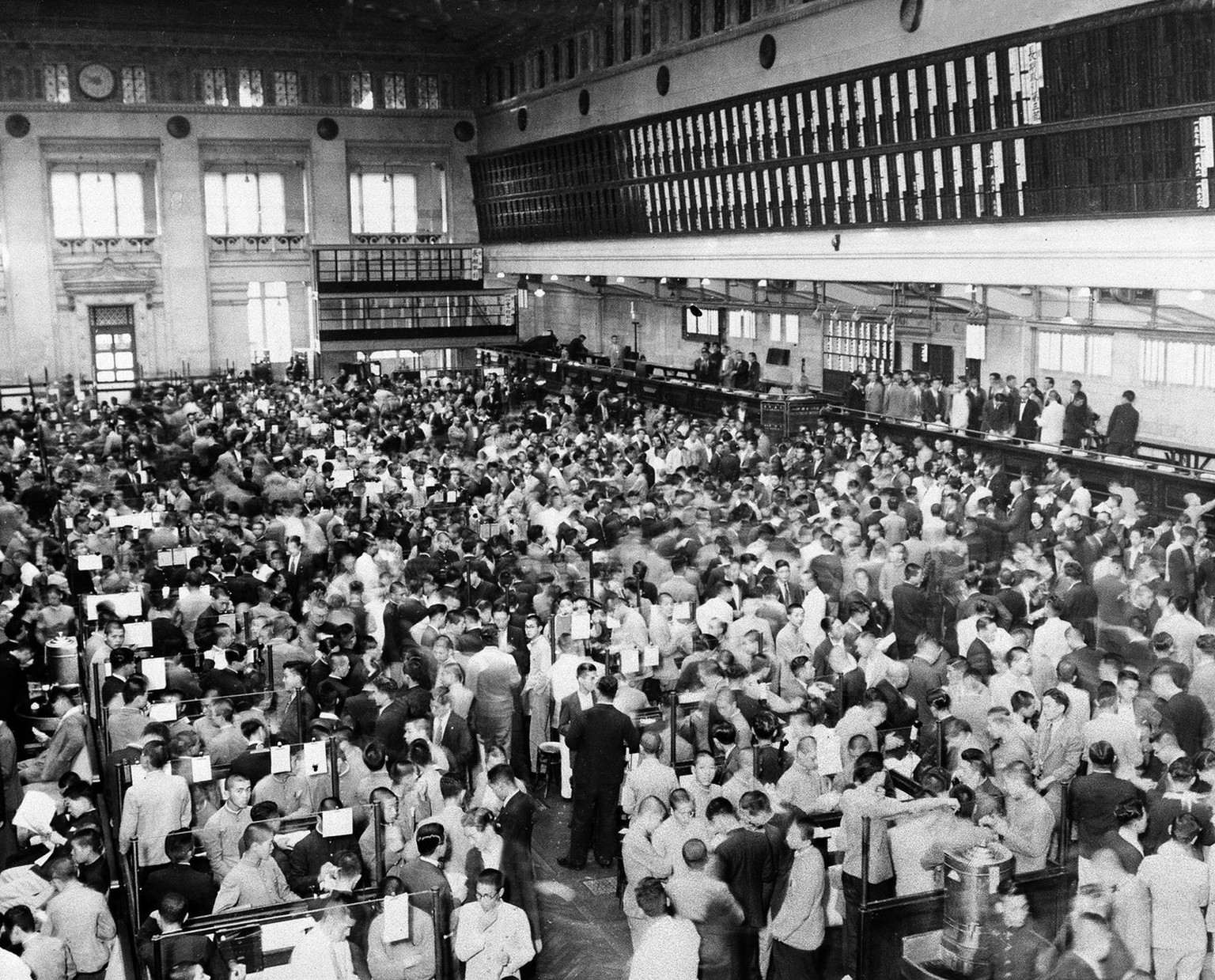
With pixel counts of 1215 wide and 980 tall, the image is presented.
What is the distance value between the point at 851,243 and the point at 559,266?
534 inches

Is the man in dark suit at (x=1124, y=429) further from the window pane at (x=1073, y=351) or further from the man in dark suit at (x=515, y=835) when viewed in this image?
the man in dark suit at (x=515, y=835)

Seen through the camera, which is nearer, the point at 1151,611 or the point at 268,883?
the point at 268,883

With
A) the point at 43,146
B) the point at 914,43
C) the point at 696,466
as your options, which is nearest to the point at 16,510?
the point at 696,466

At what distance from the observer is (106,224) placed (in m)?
36.3

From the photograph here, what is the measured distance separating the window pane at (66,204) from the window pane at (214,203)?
3331 millimetres

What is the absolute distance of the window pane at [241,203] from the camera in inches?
1484

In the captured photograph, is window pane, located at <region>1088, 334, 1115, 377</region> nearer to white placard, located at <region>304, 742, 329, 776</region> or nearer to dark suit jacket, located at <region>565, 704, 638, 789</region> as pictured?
dark suit jacket, located at <region>565, 704, 638, 789</region>

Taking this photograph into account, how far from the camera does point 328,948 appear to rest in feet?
19.1

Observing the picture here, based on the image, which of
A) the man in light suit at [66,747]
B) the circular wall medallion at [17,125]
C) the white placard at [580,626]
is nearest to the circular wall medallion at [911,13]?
the white placard at [580,626]

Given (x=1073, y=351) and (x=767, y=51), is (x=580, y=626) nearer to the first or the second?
(x=1073, y=351)

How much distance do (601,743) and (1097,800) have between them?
9.41 feet

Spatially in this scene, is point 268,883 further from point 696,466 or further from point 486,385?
point 486,385

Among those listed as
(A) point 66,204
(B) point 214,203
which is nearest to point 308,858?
(A) point 66,204

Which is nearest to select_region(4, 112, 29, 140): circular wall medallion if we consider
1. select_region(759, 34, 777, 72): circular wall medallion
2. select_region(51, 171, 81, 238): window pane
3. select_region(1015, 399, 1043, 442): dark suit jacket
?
select_region(51, 171, 81, 238): window pane
